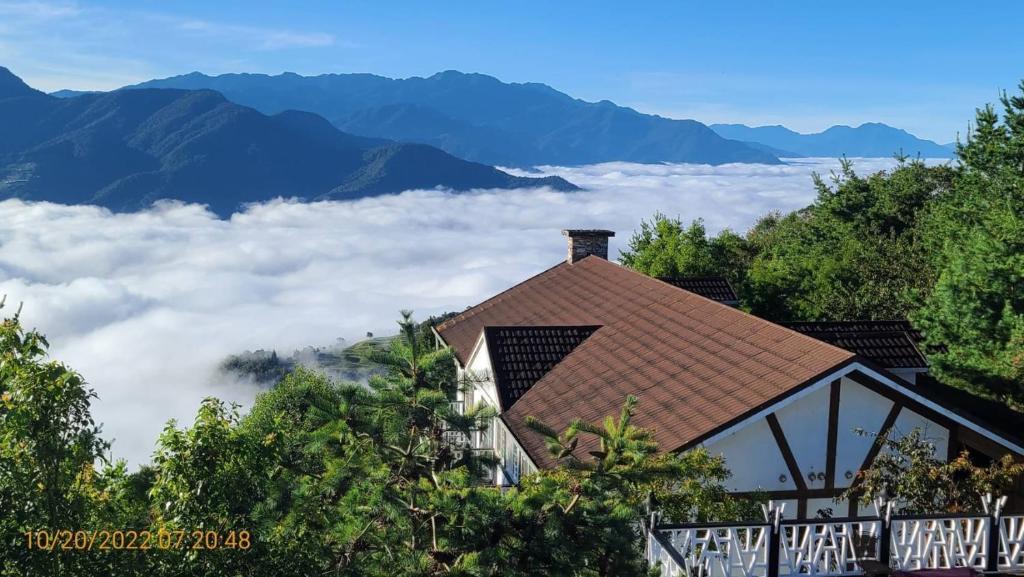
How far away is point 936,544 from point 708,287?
18.1m

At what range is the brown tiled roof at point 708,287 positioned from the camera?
2981 cm

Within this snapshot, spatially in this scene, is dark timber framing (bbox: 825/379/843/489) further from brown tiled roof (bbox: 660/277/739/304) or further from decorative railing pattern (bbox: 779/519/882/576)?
brown tiled roof (bbox: 660/277/739/304)

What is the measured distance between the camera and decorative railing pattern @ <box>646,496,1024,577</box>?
11.9 m

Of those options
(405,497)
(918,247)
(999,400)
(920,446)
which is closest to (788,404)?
(920,446)

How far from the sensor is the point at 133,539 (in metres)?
7.12

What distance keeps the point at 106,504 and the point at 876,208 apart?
4226 centimetres

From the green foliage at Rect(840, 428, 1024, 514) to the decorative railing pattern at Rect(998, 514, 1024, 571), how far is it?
2.88 ft

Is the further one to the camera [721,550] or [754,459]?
[754,459]

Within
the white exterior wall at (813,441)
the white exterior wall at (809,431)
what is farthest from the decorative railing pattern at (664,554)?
the white exterior wall at (809,431)

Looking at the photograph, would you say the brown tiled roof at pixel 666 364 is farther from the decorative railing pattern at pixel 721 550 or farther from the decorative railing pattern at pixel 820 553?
the decorative railing pattern at pixel 820 553

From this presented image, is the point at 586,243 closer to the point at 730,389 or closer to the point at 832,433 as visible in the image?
the point at 730,389

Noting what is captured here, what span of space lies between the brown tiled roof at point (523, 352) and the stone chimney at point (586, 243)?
964cm

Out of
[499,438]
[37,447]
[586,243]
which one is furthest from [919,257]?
[37,447]

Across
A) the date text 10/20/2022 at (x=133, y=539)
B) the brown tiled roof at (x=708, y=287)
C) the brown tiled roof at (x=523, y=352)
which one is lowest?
the brown tiled roof at (x=523, y=352)
